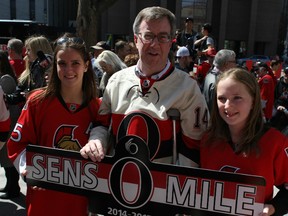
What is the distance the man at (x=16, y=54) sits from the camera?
5.26 meters

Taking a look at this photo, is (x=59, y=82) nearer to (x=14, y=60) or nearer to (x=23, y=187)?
(x=23, y=187)

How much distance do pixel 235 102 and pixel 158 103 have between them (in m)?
0.42

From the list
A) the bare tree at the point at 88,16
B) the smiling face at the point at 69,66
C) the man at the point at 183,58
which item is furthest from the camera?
the bare tree at the point at 88,16

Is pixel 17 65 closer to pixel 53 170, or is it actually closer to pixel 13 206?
pixel 13 206

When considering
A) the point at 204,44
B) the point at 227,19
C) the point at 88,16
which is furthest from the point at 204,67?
the point at 227,19

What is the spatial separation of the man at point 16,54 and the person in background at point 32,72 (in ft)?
3.71

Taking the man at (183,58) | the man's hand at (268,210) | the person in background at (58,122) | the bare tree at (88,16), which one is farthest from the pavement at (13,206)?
the bare tree at (88,16)

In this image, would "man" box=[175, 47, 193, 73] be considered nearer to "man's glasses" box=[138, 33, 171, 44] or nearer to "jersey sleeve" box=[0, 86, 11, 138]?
"jersey sleeve" box=[0, 86, 11, 138]

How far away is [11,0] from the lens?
58.3m

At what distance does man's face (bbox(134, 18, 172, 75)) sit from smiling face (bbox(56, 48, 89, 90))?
16.9 inches

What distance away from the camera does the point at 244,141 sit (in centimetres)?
183

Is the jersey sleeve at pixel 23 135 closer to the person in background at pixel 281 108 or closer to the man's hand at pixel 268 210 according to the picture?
the man's hand at pixel 268 210

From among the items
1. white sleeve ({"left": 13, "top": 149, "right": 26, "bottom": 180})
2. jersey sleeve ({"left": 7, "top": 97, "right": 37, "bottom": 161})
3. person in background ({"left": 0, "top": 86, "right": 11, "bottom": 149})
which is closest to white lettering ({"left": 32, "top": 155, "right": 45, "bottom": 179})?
white sleeve ({"left": 13, "top": 149, "right": 26, "bottom": 180})

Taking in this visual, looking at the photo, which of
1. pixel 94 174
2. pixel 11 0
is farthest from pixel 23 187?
pixel 11 0
